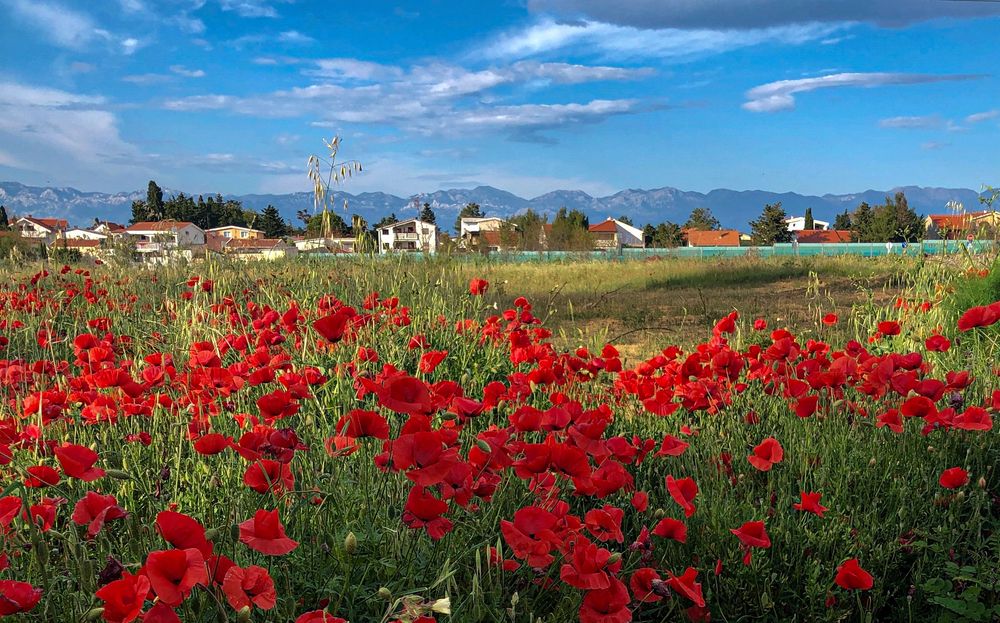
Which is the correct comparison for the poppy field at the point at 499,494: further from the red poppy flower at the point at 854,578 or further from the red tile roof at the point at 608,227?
the red tile roof at the point at 608,227

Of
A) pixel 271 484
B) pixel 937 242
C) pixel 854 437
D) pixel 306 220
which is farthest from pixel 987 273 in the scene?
pixel 271 484

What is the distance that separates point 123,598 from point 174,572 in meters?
0.08

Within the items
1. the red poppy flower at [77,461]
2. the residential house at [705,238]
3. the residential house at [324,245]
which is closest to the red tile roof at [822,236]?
the residential house at [705,238]

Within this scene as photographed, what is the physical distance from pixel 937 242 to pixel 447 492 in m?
6.64

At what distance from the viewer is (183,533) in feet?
3.63

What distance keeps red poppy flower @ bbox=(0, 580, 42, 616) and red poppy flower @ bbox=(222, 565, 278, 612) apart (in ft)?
0.99

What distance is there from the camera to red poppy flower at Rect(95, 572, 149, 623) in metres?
1.00

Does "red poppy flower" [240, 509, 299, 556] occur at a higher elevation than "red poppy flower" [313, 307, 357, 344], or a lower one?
lower

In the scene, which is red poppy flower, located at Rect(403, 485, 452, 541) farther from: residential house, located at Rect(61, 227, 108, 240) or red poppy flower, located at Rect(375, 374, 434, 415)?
residential house, located at Rect(61, 227, 108, 240)

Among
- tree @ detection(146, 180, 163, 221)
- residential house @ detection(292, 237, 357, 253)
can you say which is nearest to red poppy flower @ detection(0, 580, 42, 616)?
residential house @ detection(292, 237, 357, 253)

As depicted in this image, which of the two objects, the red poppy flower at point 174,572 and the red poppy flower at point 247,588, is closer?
the red poppy flower at point 174,572

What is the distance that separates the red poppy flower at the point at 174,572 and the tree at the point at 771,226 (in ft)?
210

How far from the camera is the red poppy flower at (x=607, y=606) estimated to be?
134 cm

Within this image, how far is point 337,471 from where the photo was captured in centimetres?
196
